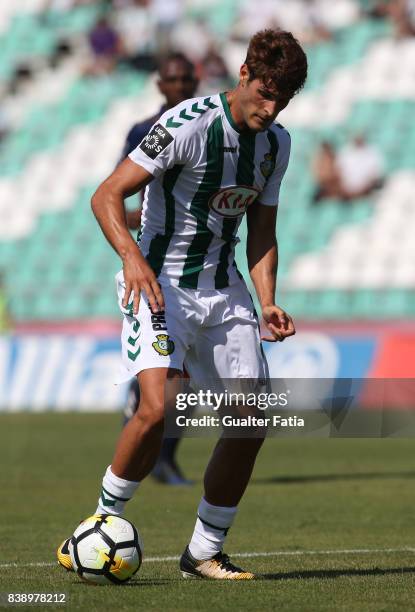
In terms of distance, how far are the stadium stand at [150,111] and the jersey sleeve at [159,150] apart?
40.1 ft

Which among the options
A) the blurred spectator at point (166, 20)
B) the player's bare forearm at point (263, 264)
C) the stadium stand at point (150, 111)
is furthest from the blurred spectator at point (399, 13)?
the player's bare forearm at point (263, 264)

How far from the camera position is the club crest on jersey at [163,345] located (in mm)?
5258

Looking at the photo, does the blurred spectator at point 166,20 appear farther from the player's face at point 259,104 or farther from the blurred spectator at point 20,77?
the player's face at point 259,104

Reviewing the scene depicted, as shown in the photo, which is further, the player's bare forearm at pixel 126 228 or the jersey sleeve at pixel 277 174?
the jersey sleeve at pixel 277 174

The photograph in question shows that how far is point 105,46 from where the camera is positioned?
25281 mm

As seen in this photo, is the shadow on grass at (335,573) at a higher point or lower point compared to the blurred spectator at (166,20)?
higher

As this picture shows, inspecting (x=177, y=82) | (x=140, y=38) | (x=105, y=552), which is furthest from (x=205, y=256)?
(x=140, y=38)

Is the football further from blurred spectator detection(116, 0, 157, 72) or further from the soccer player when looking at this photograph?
blurred spectator detection(116, 0, 157, 72)

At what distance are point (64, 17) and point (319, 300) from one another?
1146 centimetres

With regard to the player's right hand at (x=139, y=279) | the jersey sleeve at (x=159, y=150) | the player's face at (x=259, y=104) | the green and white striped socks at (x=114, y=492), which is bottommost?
the green and white striped socks at (x=114, y=492)

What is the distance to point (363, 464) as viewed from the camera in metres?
12.1

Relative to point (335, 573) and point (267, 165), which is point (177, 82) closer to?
point (267, 165)

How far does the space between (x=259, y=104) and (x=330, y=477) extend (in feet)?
19.9

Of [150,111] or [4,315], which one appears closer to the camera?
[4,315]
